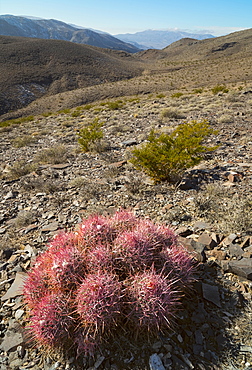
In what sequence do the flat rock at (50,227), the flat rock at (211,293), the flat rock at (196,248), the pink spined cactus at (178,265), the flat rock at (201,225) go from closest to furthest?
the pink spined cactus at (178,265), the flat rock at (211,293), the flat rock at (196,248), the flat rock at (201,225), the flat rock at (50,227)

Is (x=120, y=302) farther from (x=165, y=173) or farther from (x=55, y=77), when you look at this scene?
(x=55, y=77)

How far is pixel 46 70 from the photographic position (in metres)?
63.6

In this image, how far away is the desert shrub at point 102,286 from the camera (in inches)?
87.5

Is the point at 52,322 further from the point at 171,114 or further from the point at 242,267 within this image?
the point at 171,114

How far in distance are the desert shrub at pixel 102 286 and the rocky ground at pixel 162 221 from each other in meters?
0.23

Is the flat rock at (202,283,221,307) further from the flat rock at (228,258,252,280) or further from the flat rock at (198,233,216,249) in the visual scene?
the flat rock at (198,233,216,249)

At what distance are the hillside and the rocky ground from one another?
41.7 m

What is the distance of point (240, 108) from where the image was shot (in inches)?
538

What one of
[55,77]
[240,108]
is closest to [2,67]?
[55,77]

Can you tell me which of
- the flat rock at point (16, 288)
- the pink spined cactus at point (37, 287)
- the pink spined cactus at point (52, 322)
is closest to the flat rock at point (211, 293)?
the pink spined cactus at point (52, 322)

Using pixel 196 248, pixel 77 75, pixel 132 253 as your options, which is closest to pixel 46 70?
pixel 77 75

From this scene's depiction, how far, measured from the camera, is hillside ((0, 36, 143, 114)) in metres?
50.2

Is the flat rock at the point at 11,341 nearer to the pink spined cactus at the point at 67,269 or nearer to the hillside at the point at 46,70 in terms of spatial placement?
the pink spined cactus at the point at 67,269

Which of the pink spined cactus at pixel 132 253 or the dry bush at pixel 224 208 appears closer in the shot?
the pink spined cactus at pixel 132 253
